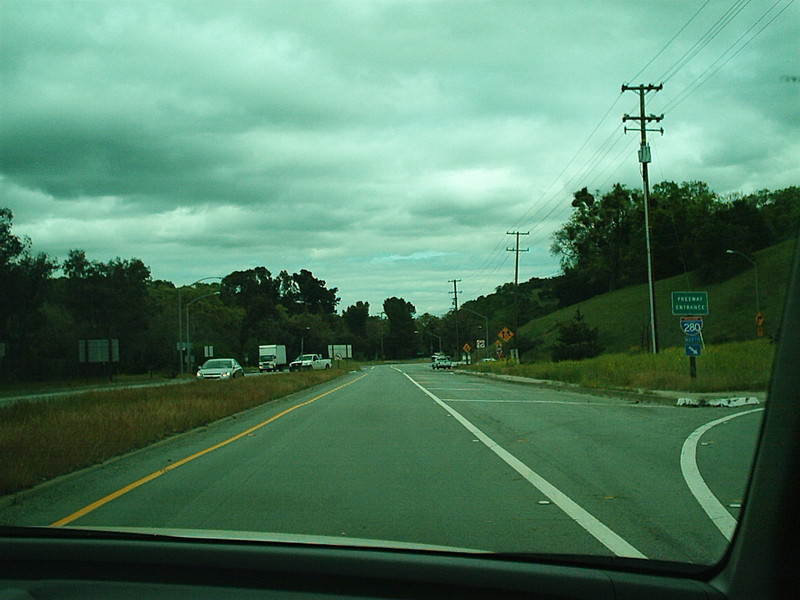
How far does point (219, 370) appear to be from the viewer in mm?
43312

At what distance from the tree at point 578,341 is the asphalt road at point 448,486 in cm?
5196

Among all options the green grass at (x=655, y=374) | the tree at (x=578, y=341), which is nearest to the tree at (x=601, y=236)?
the tree at (x=578, y=341)

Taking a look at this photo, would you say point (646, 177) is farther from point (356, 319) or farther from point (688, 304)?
point (356, 319)

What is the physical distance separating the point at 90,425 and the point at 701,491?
1126cm

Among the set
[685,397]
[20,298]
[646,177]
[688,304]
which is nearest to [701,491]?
[685,397]

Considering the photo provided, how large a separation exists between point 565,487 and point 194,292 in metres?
125

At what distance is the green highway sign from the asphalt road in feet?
21.5

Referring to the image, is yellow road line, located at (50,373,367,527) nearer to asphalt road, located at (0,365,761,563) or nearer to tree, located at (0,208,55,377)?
asphalt road, located at (0,365,761,563)

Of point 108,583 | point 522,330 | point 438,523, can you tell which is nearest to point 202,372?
point 438,523

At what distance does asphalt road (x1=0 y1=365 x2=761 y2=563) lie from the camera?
6.73 m

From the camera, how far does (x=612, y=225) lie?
355 feet

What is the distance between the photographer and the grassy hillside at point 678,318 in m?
4.11

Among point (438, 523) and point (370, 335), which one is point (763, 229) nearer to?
point (438, 523)

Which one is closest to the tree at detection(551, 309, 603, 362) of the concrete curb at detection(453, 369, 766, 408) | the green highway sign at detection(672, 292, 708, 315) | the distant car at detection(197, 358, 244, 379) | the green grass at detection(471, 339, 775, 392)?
the green grass at detection(471, 339, 775, 392)
